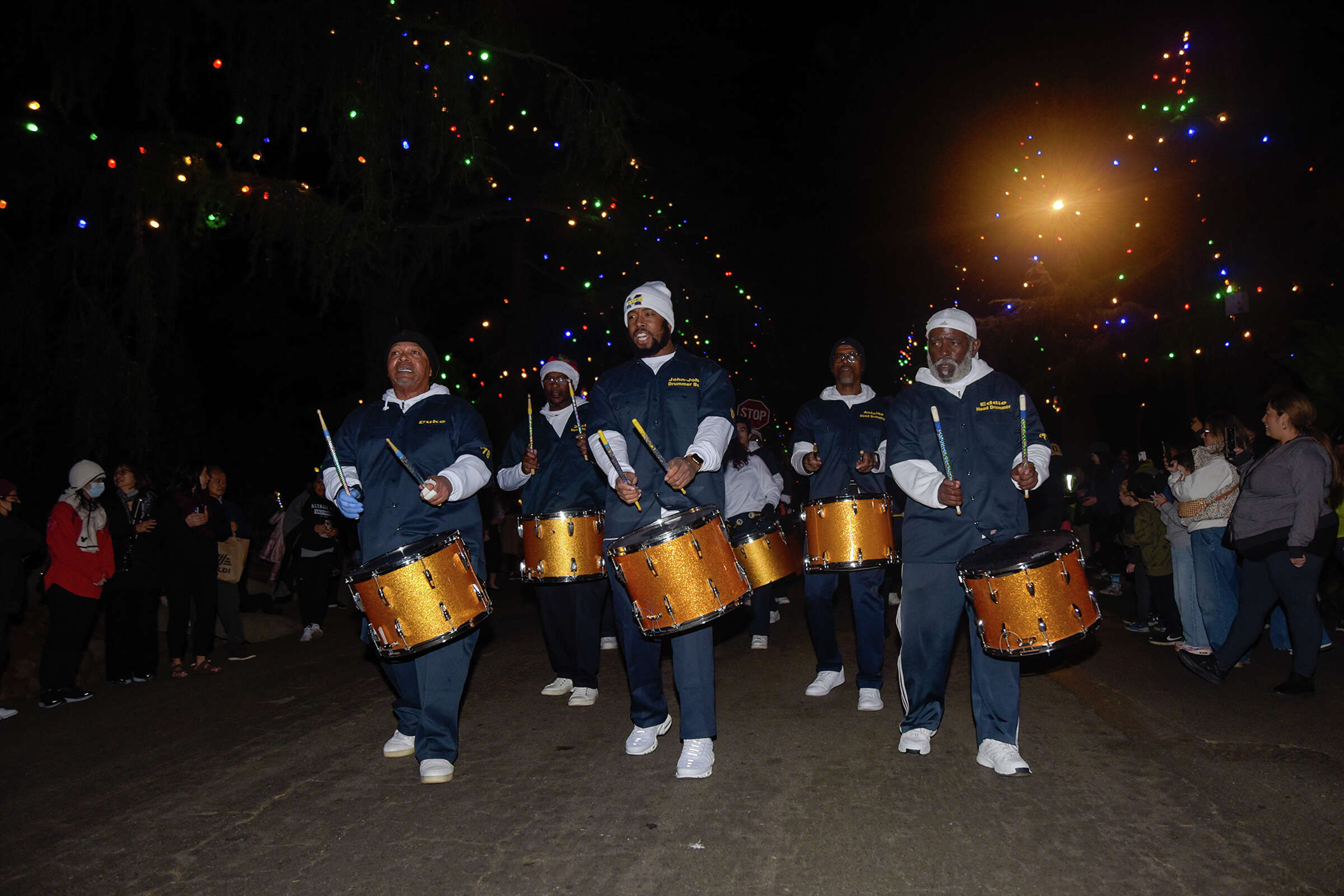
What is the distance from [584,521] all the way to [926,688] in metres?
2.46

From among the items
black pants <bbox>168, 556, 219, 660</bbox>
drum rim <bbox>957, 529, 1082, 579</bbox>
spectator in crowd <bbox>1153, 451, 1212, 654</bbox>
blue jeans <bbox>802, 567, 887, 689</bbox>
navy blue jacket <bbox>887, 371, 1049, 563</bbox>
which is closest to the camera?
drum rim <bbox>957, 529, 1082, 579</bbox>

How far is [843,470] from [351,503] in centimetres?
331

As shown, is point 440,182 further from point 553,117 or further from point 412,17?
point 412,17

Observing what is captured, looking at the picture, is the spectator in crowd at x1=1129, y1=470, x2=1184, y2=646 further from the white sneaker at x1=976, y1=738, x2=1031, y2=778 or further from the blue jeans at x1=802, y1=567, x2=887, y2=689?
the white sneaker at x1=976, y1=738, x2=1031, y2=778

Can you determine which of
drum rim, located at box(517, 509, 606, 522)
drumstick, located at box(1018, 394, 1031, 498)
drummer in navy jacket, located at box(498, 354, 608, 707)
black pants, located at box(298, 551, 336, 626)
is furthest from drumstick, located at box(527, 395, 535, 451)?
black pants, located at box(298, 551, 336, 626)

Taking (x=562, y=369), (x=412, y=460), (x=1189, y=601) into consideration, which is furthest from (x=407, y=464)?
(x=1189, y=601)

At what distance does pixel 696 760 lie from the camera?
4785 mm

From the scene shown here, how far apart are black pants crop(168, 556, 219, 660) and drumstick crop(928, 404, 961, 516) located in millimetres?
6971

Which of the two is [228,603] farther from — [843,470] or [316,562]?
[843,470]

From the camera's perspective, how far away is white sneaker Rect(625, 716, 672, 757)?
5.23 metres

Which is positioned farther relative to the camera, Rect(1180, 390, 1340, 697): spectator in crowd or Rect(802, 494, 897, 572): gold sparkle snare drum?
Rect(1180, 390, 1340, 697): spectator in crowd

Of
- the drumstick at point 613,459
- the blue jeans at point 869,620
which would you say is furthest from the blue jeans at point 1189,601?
the drumstick at point 613,459

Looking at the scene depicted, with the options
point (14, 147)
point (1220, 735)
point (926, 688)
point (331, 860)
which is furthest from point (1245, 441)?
point (14, 147)

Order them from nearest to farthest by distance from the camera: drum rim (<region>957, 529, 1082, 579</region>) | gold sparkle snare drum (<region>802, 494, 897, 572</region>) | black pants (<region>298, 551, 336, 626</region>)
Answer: drum rim (<region>957, 529, 1082, 579</region>), gold sparkle snare drum (<region>802, 494, 897, 572</region>), black pants (<region>298, 551, 336, 626</region>)
